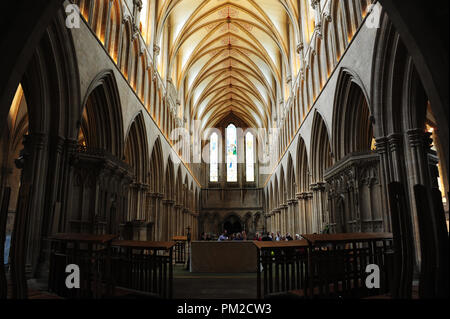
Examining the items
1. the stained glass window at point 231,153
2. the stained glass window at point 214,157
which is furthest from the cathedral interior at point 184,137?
the stained glass window at point 214,157

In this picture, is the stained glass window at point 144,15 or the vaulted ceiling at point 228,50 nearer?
the stained glass window at point 144,15

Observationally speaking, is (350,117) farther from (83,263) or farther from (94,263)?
(83,263)

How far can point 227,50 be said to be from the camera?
25891 millimetres

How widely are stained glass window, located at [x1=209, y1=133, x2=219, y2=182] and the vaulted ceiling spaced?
161 inches

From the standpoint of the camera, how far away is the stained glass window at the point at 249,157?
35594 millimetres

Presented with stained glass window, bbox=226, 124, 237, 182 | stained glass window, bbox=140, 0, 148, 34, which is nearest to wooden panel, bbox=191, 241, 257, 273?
stained glass window, bbox=140, 0, 148, 34

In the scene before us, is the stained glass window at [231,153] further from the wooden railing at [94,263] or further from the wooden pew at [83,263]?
the wooden pew at [83,263]

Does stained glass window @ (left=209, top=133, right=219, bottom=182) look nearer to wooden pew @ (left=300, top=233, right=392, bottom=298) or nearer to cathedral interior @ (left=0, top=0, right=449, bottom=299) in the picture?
cathedral interior @ (left=0, top=0, right=449, bottom=299)

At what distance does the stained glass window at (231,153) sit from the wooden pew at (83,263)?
3047 cm

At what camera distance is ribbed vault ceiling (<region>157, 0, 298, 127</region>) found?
1961 cm

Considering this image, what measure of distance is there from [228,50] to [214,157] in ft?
43.5

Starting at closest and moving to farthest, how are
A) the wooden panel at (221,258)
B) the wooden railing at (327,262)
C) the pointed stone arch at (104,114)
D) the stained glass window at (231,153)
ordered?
1. the wooden railing at (327,262)
2. the wooden panel at (221,258)
3. the pointed stone arch at (104,114)
4. the stained glass window at (231,153)

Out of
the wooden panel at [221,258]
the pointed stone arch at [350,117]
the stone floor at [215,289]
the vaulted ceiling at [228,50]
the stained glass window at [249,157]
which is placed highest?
the vaulted ceiling at [228,50]

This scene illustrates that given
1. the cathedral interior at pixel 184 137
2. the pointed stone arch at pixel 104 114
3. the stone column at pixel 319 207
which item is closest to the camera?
the cathedral interior at pixel 184 137
